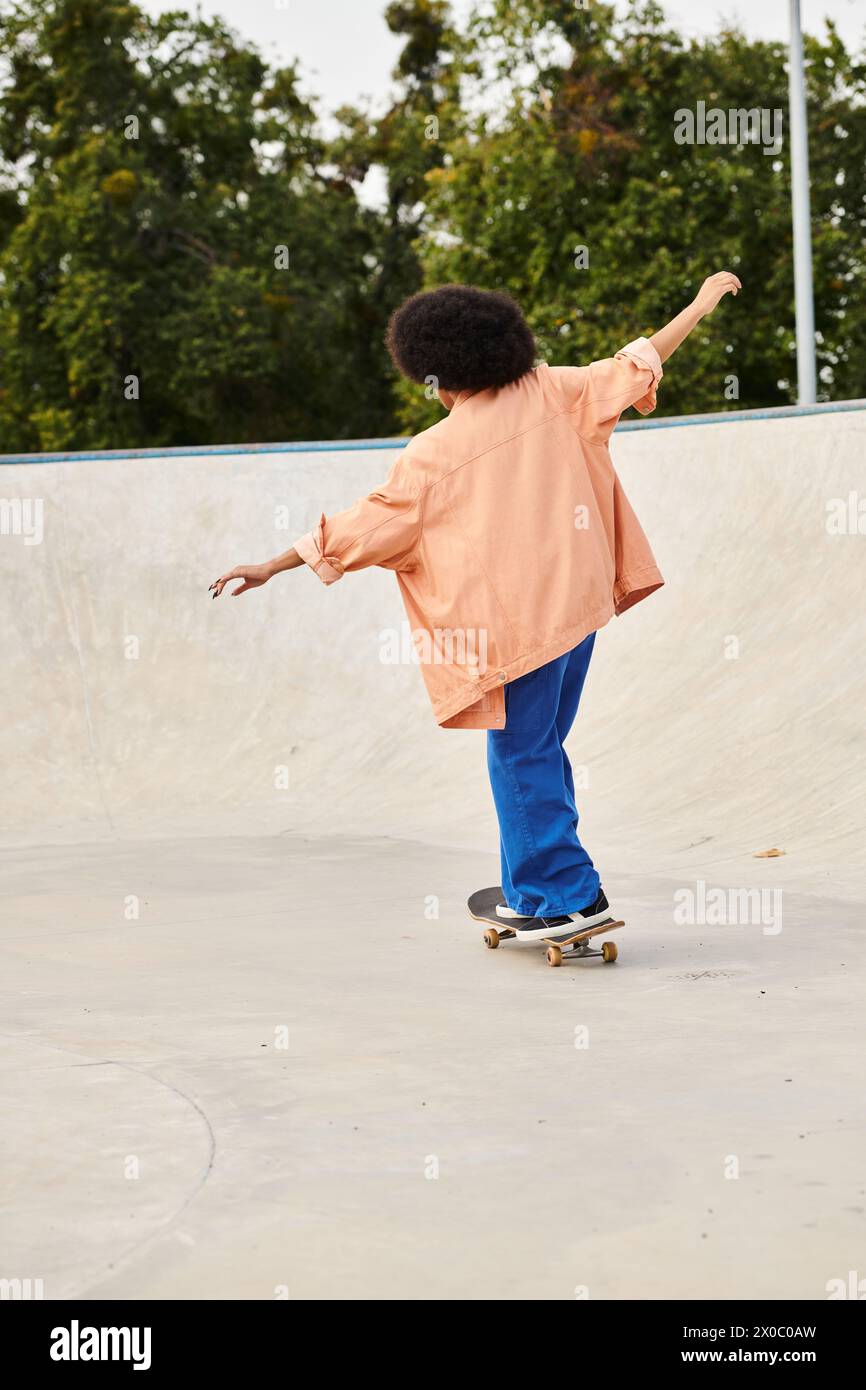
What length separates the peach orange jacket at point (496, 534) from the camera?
480 centimetres

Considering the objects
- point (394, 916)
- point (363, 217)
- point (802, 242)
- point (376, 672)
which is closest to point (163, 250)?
point (363, 217)

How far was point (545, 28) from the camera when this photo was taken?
2802 centimetres

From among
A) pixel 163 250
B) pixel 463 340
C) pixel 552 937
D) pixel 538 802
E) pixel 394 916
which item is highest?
pixel 163 250

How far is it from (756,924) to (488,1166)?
2494mm

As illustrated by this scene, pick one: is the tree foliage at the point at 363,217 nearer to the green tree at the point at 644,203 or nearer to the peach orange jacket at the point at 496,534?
the green tree at the point at 644,203

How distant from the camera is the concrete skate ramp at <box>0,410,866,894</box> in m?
7.38

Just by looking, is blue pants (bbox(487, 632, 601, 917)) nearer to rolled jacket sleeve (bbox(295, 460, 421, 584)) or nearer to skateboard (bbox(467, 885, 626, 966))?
skateboard (bbox(467, 885, 626, 966))

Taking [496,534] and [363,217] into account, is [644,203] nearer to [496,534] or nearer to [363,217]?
[363,217]

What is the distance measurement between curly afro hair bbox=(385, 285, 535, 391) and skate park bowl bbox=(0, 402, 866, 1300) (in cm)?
186

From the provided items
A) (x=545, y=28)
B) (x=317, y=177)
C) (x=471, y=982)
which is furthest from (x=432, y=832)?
(x=317, y=177)

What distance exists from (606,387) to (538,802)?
133 cm

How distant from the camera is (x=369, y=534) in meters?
4.75

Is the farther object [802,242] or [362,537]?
[802,242]
